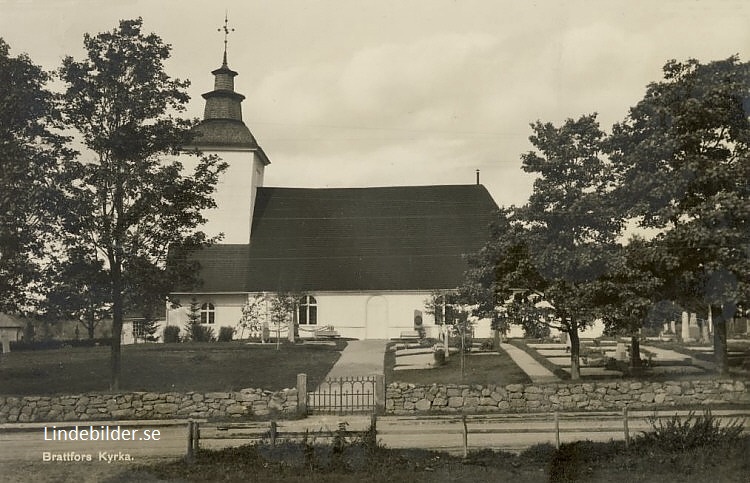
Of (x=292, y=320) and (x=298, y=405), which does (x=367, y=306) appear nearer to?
(x=292, y=320)

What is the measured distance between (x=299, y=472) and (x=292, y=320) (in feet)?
86.7

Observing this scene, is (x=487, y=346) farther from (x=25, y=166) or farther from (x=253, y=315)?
(x=25, y=166)

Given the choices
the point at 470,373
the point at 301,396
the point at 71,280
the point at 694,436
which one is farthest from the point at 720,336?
the point at 71,280

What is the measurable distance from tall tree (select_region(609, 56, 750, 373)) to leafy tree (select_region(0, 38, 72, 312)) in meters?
16.4

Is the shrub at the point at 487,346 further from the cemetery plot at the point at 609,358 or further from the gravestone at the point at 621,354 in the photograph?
the gravestone at the point at 621,354

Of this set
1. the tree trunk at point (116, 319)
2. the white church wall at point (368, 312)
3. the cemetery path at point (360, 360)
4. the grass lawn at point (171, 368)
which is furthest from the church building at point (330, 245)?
the tree trunk at point (116, 319)

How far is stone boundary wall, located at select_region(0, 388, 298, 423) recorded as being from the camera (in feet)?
59.0

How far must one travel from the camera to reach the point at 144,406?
18375 millimetres

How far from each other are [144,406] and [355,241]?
26.2 m

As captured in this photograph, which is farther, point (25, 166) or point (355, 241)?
point (355, 241)

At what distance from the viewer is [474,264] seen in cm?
2369

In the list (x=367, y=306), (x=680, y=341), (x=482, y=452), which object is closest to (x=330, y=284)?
(x=367, y=306)

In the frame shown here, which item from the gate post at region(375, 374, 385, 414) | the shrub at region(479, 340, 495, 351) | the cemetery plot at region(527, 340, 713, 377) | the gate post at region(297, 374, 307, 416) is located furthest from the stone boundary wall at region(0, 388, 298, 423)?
the shrub at region(479, 340, 495, 351)

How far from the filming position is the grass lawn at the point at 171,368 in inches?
906
